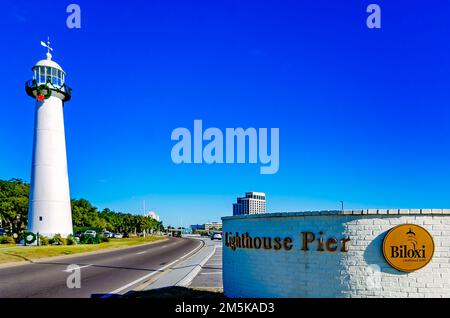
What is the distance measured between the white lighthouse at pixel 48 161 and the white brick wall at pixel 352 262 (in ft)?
110

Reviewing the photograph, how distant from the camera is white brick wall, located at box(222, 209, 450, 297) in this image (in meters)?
7.33

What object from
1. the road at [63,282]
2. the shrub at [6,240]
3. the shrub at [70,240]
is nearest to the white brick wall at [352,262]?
the road at [63,282]

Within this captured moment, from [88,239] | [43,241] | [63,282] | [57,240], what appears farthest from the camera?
[88,239]

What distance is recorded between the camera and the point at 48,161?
37062mm

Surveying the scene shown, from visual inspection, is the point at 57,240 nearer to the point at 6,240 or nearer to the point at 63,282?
the point at 6,240

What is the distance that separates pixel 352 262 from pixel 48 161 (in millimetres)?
36301

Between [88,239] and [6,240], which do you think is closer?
[6,240]

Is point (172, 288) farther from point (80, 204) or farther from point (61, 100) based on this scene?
point (80, 204)

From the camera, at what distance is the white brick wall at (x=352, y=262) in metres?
7.33

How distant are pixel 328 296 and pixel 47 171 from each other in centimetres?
3572

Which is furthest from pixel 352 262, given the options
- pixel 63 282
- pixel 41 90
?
pixel 41 90

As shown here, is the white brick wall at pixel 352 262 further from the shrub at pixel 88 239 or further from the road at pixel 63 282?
the shrub at pixel 88 239

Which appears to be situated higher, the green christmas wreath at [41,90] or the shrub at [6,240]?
the green christmas wreath at [41,90]
